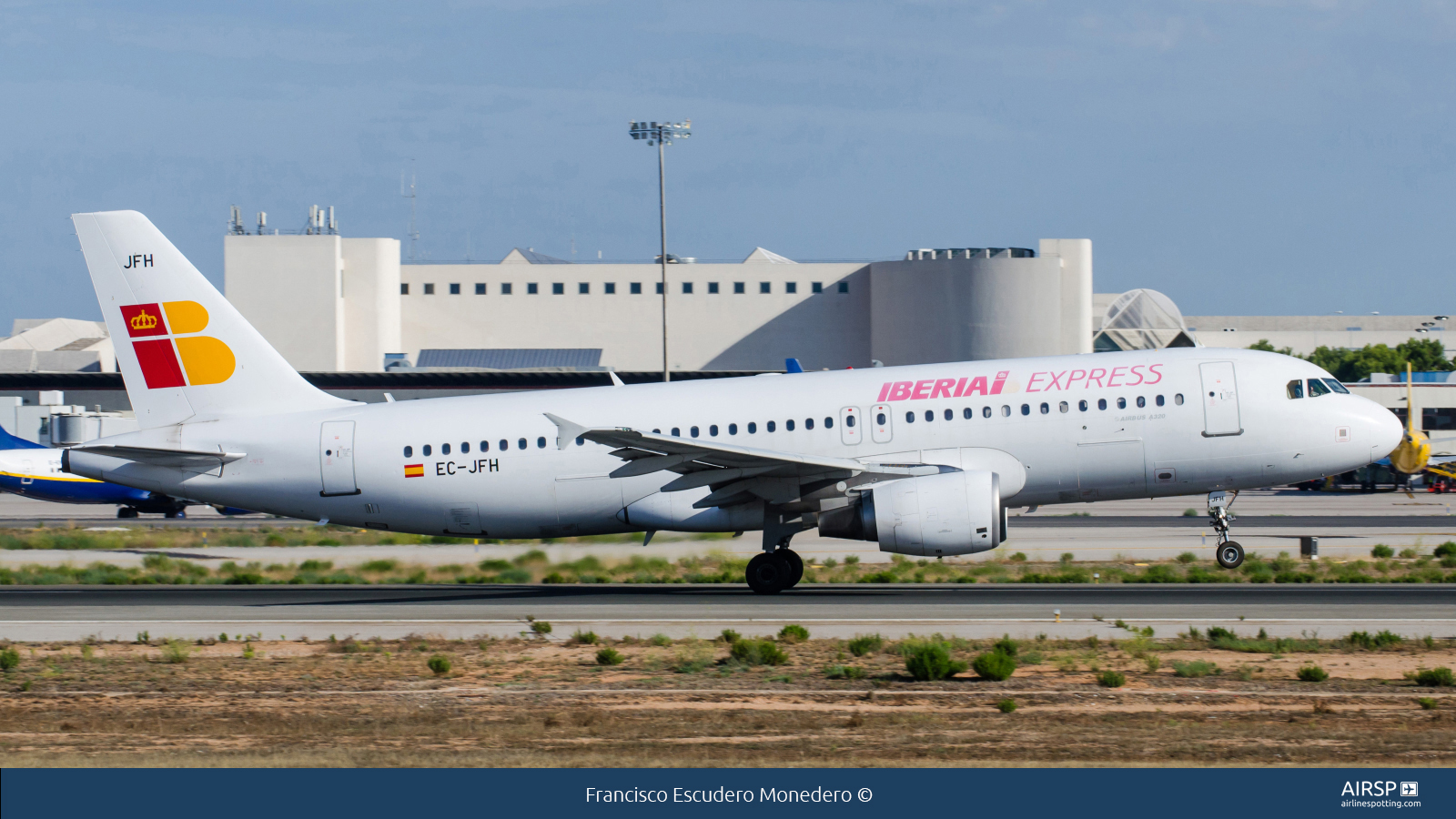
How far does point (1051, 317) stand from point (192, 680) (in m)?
82.9

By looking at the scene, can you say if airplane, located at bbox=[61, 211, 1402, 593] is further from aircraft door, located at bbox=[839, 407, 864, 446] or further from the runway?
the runway

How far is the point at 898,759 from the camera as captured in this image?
11.9 meters

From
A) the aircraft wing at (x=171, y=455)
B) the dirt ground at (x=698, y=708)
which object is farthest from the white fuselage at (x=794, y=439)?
the dirt ground at (x=698, y=708)

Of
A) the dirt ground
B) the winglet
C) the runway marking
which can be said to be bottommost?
the dirt ground

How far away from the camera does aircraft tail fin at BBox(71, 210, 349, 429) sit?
26.7 meters

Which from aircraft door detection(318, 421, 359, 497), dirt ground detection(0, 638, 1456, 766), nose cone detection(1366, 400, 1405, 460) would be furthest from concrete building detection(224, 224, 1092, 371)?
dirt ground detection(0, 638, 1456, 766)

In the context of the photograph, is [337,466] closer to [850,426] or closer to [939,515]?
[850,426]

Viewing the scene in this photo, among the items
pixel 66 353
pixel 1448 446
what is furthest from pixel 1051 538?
pixel 66 353

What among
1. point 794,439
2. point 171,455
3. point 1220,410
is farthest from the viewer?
point 171,455

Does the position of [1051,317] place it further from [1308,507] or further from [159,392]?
[159,392]

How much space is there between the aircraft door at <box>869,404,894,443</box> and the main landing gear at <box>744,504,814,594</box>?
195 cm

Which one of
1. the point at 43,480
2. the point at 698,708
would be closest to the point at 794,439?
the point at 698,708

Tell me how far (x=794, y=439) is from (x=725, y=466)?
71.7 inches

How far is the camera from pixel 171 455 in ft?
84.9
